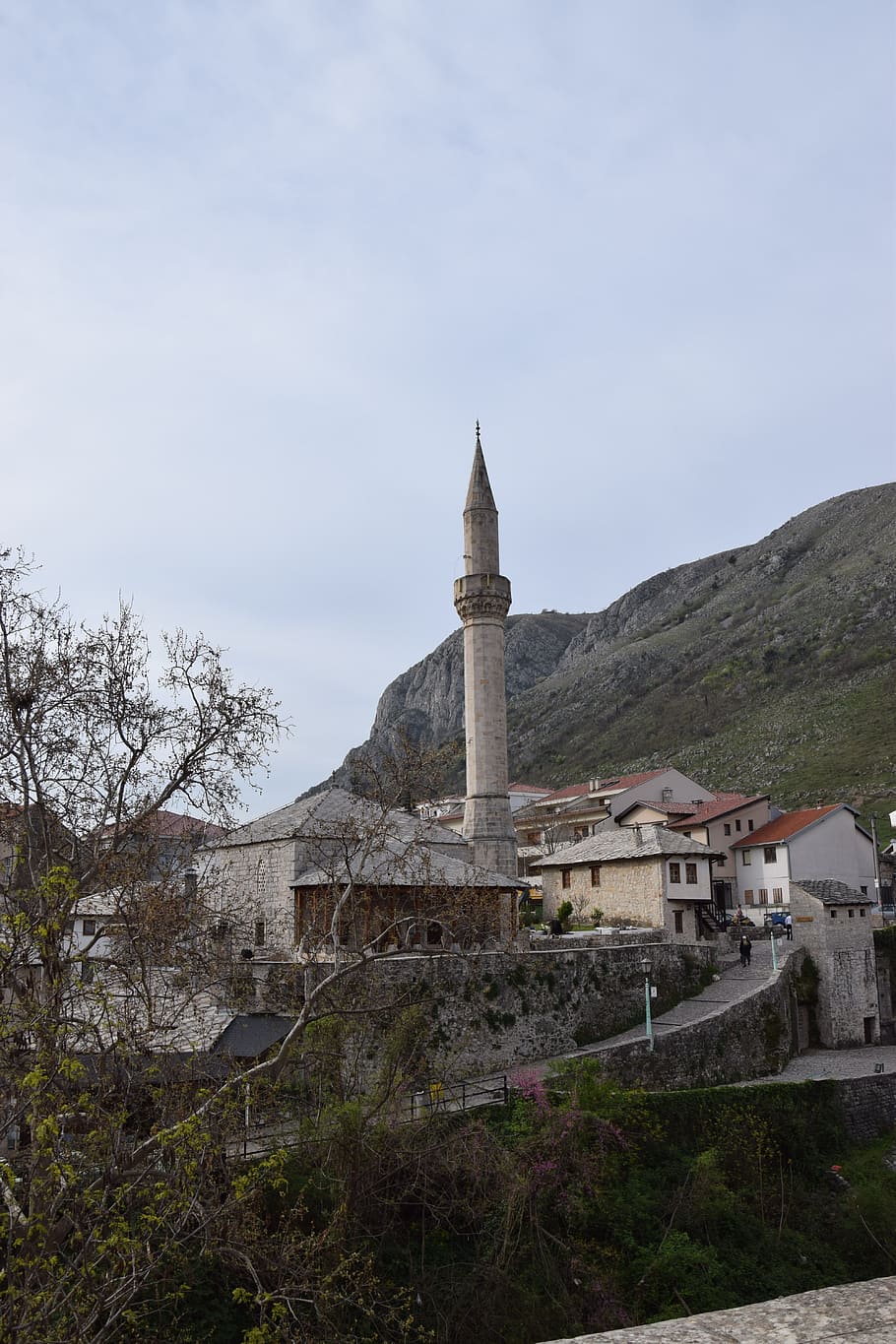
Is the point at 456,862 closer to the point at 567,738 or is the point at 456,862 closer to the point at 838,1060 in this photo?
the point at 838,1060

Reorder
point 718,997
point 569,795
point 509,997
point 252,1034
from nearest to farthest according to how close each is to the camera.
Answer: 1. point 252,1034
2. point 509,997
3. point 718,997
4. point 569,795

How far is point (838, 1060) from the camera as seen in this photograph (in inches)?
1157

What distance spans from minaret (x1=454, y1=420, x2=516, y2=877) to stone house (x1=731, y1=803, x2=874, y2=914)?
13997 millimetres

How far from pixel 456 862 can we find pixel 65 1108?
21.0 m

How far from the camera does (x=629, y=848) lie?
117 ft

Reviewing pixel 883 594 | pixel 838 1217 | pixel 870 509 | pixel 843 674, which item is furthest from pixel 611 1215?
pixel 870 509

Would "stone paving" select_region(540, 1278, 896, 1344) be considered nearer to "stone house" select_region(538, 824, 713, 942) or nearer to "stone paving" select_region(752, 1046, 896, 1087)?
"stone paving" select_region(752, 1046, 896, 1087)

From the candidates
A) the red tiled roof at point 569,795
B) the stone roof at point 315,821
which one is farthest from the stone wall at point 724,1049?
the red tiled roof at point 569,795

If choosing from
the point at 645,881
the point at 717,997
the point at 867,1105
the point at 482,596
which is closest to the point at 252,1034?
the point at 717,997

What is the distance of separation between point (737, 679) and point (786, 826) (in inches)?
2448

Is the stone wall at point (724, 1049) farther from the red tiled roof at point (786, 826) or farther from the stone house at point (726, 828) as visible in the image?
the stone house at point (726, 828)

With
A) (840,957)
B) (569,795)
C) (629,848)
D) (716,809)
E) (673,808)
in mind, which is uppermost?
(569,795)

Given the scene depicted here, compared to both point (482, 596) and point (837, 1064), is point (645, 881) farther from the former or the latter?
point (482, 596)

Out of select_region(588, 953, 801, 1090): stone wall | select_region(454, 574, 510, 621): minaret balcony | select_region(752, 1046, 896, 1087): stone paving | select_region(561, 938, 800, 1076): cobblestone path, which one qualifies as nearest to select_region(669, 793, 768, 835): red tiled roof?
select_region(561, 938, 800, 1076): cobblestone path
